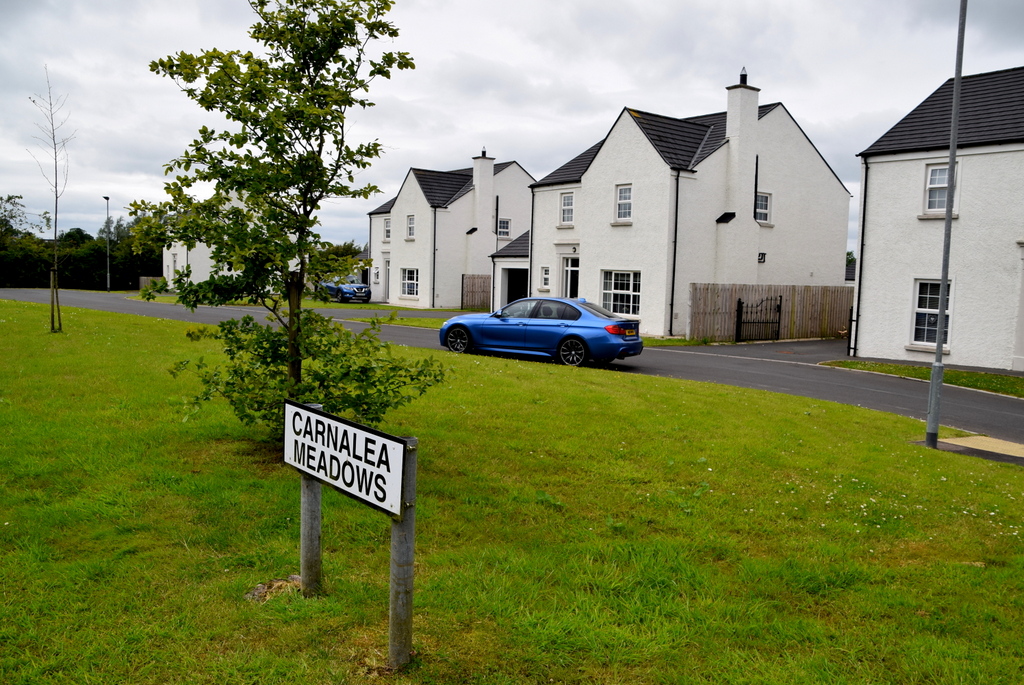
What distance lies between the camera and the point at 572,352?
18000 millimetres

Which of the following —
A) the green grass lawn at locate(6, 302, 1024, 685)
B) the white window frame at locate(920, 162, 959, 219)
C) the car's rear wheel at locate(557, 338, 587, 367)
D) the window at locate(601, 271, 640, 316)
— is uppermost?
the white window frame at locate(920, 162, 959, 219)

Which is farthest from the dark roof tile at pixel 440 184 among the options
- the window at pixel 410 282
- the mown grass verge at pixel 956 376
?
the mown grass verge at pixel 956 376

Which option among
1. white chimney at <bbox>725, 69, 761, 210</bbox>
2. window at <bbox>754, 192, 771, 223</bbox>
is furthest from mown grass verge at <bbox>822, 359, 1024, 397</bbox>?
window at <bbox>754, 192, 771, 223</bbox>

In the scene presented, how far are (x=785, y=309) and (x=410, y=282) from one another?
23.8 meters

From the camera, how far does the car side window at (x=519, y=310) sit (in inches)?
742

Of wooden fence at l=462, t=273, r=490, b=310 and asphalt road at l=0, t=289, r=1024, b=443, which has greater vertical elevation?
wooden fence at l=462, t=273, r=490, b=310

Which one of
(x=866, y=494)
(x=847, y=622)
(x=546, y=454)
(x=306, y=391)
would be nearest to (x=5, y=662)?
(x=306, y=391)

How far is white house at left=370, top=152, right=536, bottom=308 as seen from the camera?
44.9 metres

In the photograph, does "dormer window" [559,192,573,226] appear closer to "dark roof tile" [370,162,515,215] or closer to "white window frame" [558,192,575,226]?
"white window frame" [558,192,575,226]

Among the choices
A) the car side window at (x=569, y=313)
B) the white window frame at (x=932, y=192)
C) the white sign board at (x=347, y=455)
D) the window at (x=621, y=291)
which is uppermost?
the white window frame at (x=932, y=192)

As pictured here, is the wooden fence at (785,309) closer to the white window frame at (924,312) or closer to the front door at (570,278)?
the white window frame at (924,312)

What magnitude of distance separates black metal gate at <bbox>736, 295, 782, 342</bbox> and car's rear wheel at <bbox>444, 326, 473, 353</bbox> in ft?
40.6

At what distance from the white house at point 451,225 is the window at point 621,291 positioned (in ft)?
49.2

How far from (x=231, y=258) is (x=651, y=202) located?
23.5m
